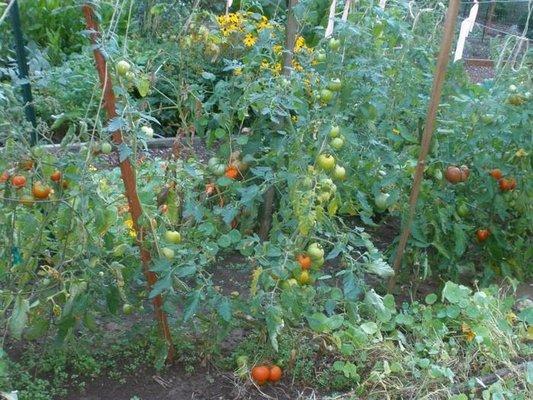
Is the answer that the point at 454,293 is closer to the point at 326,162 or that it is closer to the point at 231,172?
the point at 326,162

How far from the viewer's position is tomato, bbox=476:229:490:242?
3.55 m

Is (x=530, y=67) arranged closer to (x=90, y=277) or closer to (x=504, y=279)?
(x=504, y=279)

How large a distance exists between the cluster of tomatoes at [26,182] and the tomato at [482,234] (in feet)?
7.42

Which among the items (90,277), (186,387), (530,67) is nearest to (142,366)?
(186,387)

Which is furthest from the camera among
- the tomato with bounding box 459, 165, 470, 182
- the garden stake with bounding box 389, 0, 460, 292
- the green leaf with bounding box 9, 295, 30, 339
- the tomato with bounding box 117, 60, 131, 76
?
the tomato with bounding box 459, 165, 470, 182

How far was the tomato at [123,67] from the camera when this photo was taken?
213 cm

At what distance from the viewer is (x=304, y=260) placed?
8.50ft

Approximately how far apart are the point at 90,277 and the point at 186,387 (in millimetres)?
623

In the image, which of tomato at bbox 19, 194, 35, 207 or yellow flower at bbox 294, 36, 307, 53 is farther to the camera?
yellow flower at bbox 294, 36, 307, 53

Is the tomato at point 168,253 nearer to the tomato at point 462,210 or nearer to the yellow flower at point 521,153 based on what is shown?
the tomato at point 462,210

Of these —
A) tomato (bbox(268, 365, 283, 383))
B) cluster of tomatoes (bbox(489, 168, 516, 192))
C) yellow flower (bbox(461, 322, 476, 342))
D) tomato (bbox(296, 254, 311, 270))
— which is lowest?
tomato (bbox(268, 365, 283, 383))

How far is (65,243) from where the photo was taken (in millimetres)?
2418

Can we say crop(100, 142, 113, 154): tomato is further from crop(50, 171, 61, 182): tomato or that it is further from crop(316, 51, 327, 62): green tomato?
crop(316, 51, 327, 62): green tomato

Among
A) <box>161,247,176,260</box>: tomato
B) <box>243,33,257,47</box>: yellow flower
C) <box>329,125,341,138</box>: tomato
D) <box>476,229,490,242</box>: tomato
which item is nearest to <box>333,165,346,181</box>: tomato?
<box>329,125,341,138</box>: tomato
